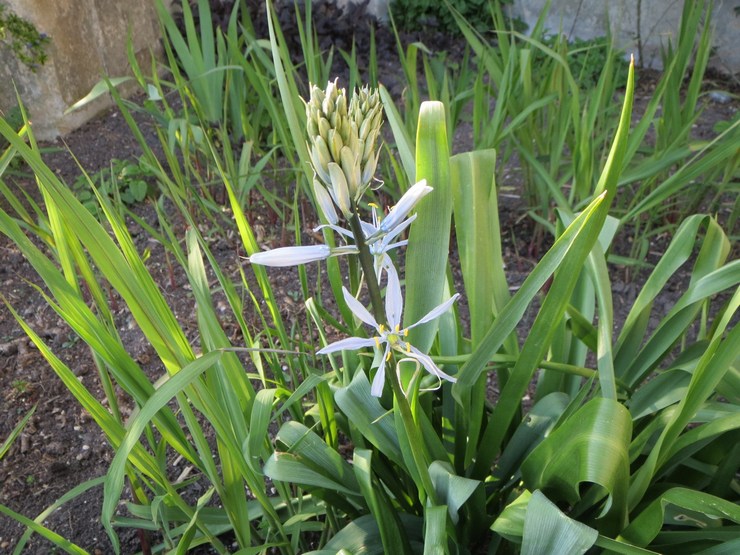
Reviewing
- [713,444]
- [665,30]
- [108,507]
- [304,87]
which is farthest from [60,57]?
[665,30]

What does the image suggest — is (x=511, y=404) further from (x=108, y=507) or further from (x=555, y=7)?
(x=555, y=7)

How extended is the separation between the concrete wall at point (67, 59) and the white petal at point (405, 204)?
8.10ft

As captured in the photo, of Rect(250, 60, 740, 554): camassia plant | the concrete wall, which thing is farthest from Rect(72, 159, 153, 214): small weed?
Rect(250, 60, 740, 554): camassia plant

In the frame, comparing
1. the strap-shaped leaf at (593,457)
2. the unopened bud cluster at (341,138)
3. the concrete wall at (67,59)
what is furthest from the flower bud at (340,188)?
the concrete wall at (67,59)

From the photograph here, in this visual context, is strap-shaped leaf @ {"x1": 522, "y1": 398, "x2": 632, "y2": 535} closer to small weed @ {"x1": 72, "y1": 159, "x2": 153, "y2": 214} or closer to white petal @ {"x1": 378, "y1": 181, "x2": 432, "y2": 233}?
white petal @ {"x1": 378, "y1": 181, "x2": 432, "y2": 233}

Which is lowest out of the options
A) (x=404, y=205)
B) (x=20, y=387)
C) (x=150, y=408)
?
(x=20, y=387)

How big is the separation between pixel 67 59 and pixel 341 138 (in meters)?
2.70

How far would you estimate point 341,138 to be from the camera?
0.65m

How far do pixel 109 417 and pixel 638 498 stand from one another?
2.50 ft

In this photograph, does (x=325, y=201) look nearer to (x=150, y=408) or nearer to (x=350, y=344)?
(x=350, y=344)

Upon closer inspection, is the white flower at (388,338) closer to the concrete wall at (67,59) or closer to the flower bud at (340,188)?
the flower bud at (340,188)

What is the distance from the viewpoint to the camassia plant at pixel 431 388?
781 millimetres

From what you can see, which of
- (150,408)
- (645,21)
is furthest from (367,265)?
(645,21)

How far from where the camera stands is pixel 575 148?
1.83m
